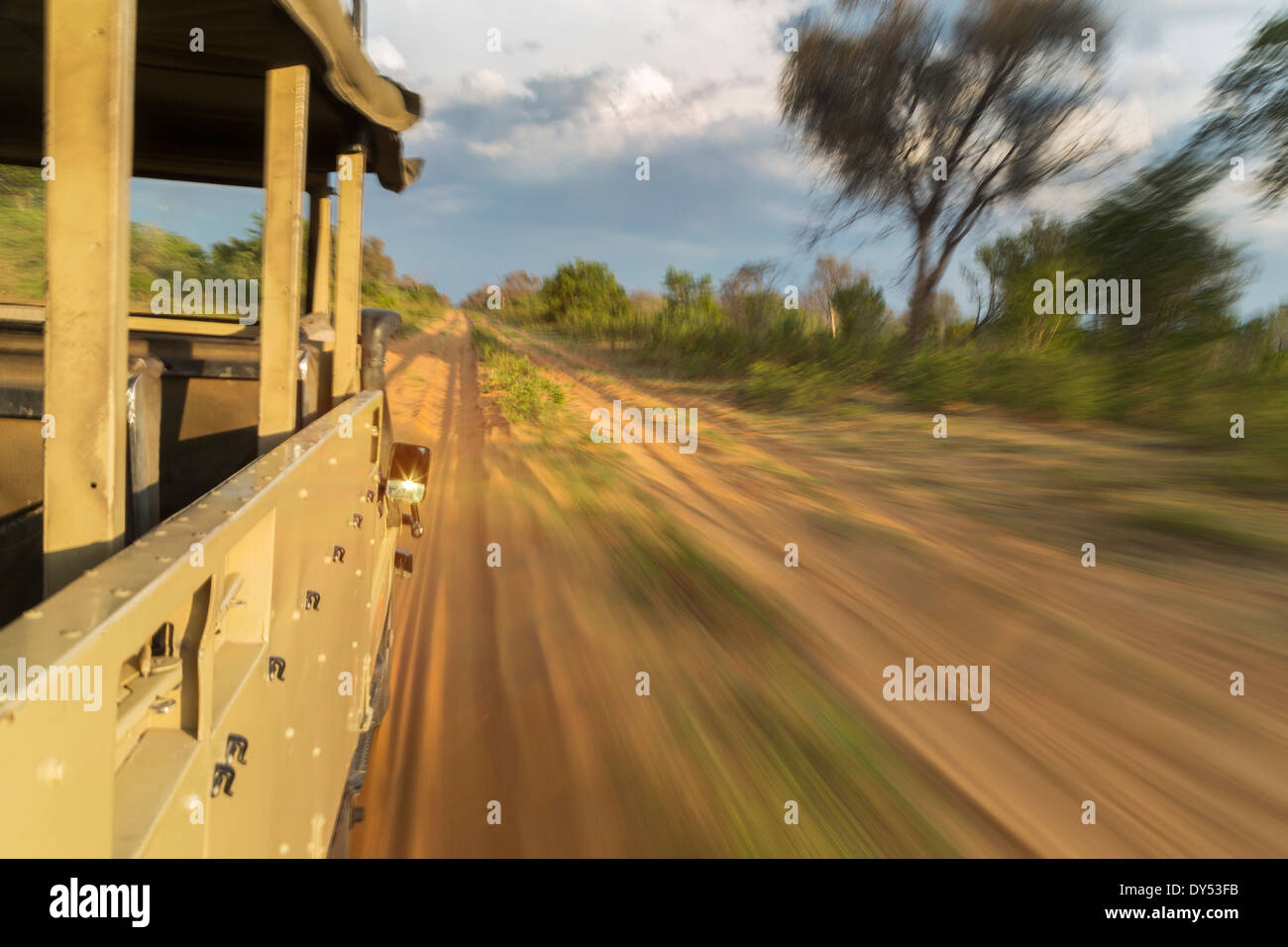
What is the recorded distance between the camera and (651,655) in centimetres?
407

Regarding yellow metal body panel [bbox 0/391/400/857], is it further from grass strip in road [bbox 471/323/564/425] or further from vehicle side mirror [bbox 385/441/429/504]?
grass strip in road [bbox 471/323/564/425]

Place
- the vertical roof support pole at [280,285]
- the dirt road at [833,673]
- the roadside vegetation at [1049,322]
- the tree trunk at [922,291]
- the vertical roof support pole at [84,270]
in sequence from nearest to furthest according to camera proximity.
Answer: the vertical roof support pole at [84,270]
the vertical roof support pole at [280,285]
the dirt road at [833,673]
the roadside vegetation at [1049,322]
the tree trunk at [922,291]

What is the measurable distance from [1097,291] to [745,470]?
5.82m

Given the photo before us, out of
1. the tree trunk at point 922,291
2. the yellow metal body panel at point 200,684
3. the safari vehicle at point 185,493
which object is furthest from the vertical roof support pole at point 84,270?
the tree trunk at point 922,291

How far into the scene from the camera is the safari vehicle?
0.85 m

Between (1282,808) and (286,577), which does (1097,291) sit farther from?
(286,577)

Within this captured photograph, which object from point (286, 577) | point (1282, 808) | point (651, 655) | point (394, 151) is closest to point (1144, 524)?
point (1282, 808)

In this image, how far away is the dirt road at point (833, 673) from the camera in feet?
9.02

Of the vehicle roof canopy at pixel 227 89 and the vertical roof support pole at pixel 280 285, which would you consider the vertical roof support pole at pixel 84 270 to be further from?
the vertical roof support pole at pixel 280 285

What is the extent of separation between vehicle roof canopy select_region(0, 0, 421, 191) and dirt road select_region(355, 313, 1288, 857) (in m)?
2.22

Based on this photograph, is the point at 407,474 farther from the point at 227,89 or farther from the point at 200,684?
the point at 200,684

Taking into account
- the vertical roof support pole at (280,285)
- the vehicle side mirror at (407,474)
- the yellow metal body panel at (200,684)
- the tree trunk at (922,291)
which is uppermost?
the tree trunk at (922,291)

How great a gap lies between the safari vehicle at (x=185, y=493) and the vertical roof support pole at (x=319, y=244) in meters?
0.74

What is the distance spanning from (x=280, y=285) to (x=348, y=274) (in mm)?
1085
